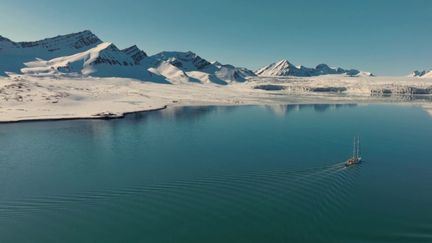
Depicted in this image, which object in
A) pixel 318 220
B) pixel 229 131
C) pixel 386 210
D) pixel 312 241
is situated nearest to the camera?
pixel 312 241

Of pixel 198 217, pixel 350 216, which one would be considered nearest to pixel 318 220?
pixel 350 216

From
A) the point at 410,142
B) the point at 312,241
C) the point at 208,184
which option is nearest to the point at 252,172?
the point at 208,184

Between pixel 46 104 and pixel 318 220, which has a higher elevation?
pixel 46 104

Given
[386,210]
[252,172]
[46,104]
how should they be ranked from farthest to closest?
[46,104]
[252,172]
[386,210]

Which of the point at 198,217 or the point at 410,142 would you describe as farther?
the point at 410,142

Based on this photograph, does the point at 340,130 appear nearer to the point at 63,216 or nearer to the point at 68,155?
the point at 68,155

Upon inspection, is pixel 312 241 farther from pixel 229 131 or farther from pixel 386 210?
pixel 229 131
